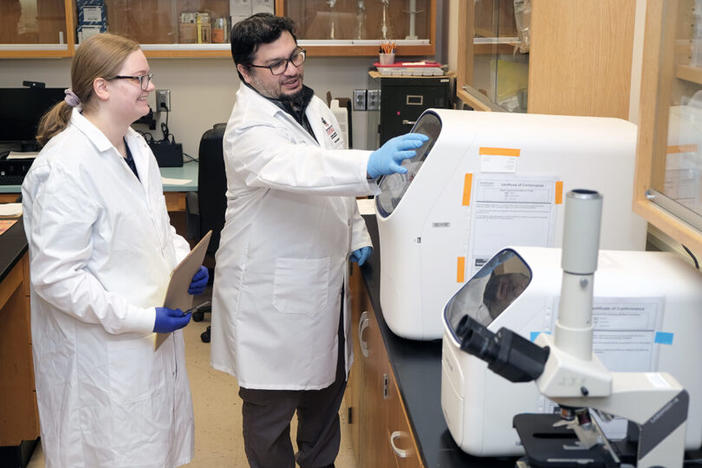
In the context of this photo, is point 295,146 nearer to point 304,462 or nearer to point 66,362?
point 66,362

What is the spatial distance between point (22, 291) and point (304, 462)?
3.58ft

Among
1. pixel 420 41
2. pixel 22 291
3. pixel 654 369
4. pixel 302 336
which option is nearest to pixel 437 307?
pixel 654 369

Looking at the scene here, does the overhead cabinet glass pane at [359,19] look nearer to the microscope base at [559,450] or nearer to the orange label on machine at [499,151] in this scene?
the orange label on machine at [499,151]

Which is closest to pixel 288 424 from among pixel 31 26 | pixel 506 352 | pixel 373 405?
pixel 373 405

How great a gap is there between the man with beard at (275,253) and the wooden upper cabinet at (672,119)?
952 millimetres

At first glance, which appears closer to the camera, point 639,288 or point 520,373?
point 520,373

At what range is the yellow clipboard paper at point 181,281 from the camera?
192 centimetres

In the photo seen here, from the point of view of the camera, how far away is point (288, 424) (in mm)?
2391

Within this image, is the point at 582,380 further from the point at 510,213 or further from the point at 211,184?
the point at 211,184

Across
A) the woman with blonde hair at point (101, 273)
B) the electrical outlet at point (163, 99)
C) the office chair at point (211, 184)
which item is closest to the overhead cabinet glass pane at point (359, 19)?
the electrical outlet at point (163, 99)

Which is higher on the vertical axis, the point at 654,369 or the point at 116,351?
the point at 654,369

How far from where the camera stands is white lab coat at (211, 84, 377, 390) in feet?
7.10

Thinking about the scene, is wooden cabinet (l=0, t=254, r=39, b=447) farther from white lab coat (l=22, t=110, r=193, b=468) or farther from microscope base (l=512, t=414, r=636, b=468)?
microscope base (l=512, t=414, r=636, b=468)

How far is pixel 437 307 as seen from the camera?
1.68 meters
